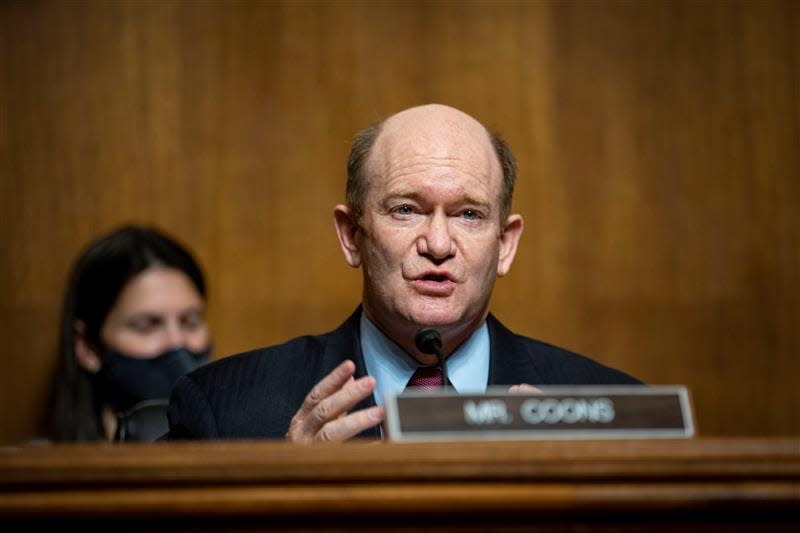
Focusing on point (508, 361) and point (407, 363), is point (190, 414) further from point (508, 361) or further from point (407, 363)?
point (508, 361)

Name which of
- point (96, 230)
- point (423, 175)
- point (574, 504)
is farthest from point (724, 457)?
point (96, 230)

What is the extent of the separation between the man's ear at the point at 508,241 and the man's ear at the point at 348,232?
0.95ft

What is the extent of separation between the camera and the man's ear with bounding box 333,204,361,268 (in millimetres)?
2408

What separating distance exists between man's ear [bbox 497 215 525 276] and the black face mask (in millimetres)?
1243

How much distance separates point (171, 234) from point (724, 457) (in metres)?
2.90

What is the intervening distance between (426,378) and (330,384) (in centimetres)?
48

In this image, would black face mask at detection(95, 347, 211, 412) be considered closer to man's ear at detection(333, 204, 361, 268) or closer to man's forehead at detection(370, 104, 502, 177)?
man's ear at detection(333, 204, 361, 268)

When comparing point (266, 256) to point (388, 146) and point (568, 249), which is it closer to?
point (568, 249)

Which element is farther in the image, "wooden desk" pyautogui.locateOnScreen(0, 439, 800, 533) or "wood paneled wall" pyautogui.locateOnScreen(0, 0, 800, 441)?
"wood paneled wall" pyautogui.locateOnScreen(0, 0, 800, 441)

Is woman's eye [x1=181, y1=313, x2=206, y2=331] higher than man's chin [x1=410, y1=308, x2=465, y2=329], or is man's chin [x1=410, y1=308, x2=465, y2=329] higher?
man's chin [x1=410, y1=308, x2=465, y2=329]

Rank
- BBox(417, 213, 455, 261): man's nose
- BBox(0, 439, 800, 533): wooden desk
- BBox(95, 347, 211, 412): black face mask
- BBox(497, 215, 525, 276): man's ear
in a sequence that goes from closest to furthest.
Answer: BBox(0, 439, 800, 533): wooden desk
BBox(417, 213, 455, 261): man's nose
BBox(497, 215, 525, 276): man's ear
BBox(95, 347, 211, 412): black face mask

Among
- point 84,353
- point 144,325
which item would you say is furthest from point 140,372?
point 84,353

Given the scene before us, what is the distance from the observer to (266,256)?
4.00 meters

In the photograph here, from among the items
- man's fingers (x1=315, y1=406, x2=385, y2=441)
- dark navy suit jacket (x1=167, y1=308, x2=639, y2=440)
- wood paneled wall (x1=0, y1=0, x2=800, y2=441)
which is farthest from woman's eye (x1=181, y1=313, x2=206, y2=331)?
man's fingers (x1=315, y1=406, x2=385, y2=441)
